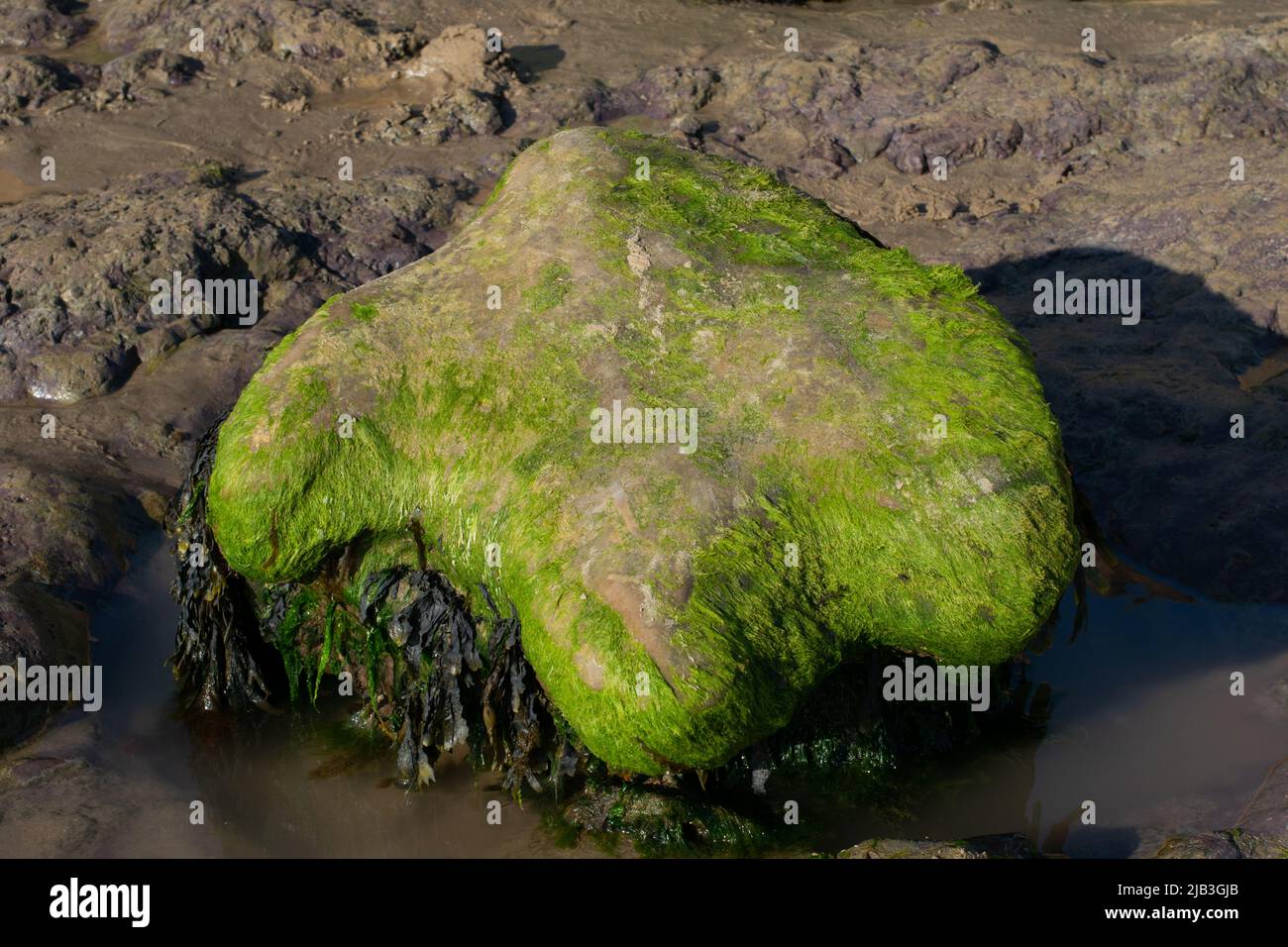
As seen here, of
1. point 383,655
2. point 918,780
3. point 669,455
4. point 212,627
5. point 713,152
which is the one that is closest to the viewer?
point 669,455

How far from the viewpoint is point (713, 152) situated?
10438 millimetres

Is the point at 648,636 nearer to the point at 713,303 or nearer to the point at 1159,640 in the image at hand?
the point at 713,303

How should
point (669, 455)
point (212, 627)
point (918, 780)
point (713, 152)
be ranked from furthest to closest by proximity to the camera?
point (713, 152)
point (212, 627)
point (918, 780)
point (669, 455)

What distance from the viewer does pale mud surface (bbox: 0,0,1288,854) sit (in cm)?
661

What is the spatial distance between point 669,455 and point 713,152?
5629 mm

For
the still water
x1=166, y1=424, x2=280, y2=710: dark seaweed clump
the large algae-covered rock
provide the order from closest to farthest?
1. the large algae-covered rock
2. the still water
3. x1=166, y1=424, x2=280, y2=710: dark seaweed clump

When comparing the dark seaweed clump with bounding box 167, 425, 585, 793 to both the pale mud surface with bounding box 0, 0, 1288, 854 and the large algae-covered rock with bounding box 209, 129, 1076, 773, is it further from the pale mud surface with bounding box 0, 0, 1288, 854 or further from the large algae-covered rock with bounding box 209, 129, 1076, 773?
the pale mud surface with bounding box 0, 0, 1288, 854

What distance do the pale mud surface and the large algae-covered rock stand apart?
3.36ft

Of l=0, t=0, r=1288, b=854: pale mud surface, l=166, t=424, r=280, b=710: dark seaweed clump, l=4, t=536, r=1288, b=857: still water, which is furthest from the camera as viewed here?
l=0, t=0, r=1288, b=854: pale mud surface

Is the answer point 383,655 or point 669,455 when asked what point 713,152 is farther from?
point 383,655

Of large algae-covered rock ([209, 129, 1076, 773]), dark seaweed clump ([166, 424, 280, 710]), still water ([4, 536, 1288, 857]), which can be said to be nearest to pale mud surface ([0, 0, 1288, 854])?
still water ([4, 536, 1288, 857])

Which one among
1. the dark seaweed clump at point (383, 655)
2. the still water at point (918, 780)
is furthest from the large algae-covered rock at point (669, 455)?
the still water at point (918, 780)

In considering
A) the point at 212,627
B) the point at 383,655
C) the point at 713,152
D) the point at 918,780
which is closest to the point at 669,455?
the point at 383,655

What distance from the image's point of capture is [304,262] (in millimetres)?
9031
